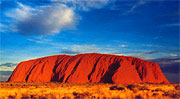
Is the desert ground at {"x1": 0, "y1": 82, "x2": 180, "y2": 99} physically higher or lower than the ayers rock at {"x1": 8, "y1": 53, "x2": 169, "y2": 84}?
lower

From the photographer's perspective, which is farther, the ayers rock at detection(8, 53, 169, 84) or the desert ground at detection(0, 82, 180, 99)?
the ayers rock at detection(8, 53, 169, 84)

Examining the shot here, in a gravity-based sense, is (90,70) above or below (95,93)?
above

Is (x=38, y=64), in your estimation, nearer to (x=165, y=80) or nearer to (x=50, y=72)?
(x=50, y=72)

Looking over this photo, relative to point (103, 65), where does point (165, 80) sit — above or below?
below

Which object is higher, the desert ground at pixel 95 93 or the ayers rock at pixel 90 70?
the ayers rock at pixel 90 70

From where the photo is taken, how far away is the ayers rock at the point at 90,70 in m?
44.8

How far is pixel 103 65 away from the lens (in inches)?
1870

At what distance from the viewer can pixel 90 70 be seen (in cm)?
4706

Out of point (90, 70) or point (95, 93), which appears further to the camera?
point (90, 70)

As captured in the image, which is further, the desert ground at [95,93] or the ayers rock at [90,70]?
the ayers rock at [90,70]

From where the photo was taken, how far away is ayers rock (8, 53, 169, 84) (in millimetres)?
44775

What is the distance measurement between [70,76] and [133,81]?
15.2 metres

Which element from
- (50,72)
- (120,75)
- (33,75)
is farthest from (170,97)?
(33,75)

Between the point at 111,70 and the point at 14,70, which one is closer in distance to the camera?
the point at 111,70
